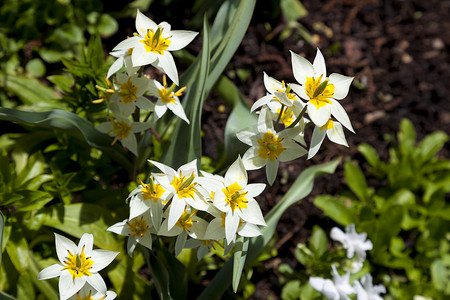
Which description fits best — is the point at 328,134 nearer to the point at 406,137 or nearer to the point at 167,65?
the point at 167,65

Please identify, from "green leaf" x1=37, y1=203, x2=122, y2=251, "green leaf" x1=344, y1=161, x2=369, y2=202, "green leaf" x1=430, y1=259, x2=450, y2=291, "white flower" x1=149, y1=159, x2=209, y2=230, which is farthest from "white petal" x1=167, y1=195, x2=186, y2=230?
"green leaf" x1=430, y1=259, x2=450, y2=291

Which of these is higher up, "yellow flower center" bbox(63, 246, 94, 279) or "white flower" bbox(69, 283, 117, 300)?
"yellow flower center" bbox(63, 246, 94, 279)

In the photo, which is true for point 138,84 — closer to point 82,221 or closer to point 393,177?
point 82,221

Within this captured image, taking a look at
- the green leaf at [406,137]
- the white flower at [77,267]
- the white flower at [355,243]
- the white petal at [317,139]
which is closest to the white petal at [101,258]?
the white flower at [77,267]

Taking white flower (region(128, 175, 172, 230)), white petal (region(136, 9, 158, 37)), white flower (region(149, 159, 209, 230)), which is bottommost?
white flower (region(128, 175, 172, 230))

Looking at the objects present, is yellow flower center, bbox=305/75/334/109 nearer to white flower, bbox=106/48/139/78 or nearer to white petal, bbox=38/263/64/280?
white flower, bbox=106/48/139/78

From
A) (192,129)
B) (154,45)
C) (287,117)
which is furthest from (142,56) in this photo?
(287,117)
